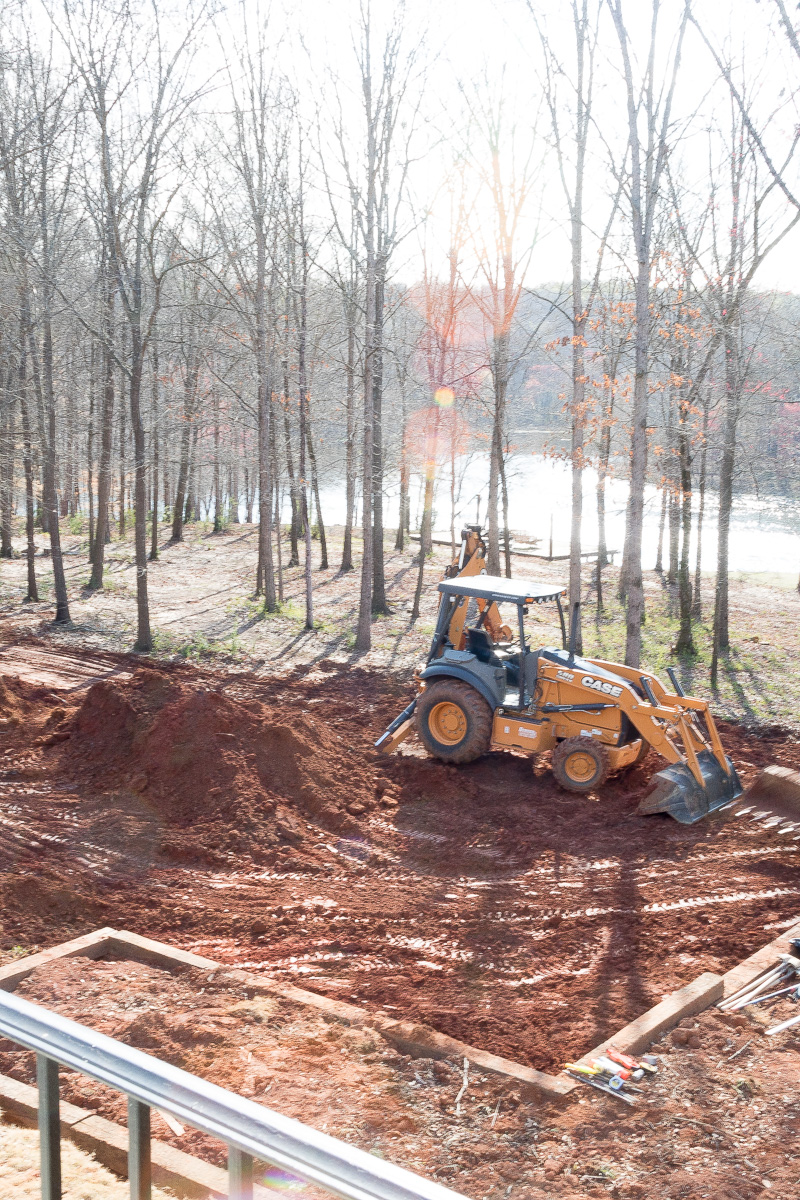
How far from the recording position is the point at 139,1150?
171 cm

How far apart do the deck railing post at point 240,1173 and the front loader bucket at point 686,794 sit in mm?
8480

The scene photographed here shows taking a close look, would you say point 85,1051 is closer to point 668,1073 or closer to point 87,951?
point 668,1073

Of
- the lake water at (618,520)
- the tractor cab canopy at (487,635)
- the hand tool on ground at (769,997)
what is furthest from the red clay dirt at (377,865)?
the lake water at (618,520)

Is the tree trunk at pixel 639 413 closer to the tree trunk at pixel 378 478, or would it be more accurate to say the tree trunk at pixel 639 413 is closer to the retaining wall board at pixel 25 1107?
the tree trunk at pixel 378 478

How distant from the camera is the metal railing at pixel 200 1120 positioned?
136 cm

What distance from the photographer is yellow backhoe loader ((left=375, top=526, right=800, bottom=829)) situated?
9734mm

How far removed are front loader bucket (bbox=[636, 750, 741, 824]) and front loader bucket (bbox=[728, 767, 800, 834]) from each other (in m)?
0.24

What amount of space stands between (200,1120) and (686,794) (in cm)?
864

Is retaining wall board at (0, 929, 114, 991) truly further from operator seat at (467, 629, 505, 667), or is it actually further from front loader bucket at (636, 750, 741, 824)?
operator seat at (467, 629, 505, 667)

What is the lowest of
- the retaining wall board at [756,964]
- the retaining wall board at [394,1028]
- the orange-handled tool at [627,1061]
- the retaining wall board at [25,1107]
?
the retaining wall board at [756,964]

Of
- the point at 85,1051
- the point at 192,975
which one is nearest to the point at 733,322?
the point at 192,975

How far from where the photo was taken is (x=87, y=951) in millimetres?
6562

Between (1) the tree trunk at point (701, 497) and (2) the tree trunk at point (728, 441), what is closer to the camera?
(2) the tree trunk at point (728, 441)

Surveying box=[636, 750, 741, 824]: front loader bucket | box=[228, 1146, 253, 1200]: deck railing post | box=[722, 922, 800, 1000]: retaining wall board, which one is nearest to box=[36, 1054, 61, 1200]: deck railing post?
box=[228, 1146, 253, 1200]: deck railing post
